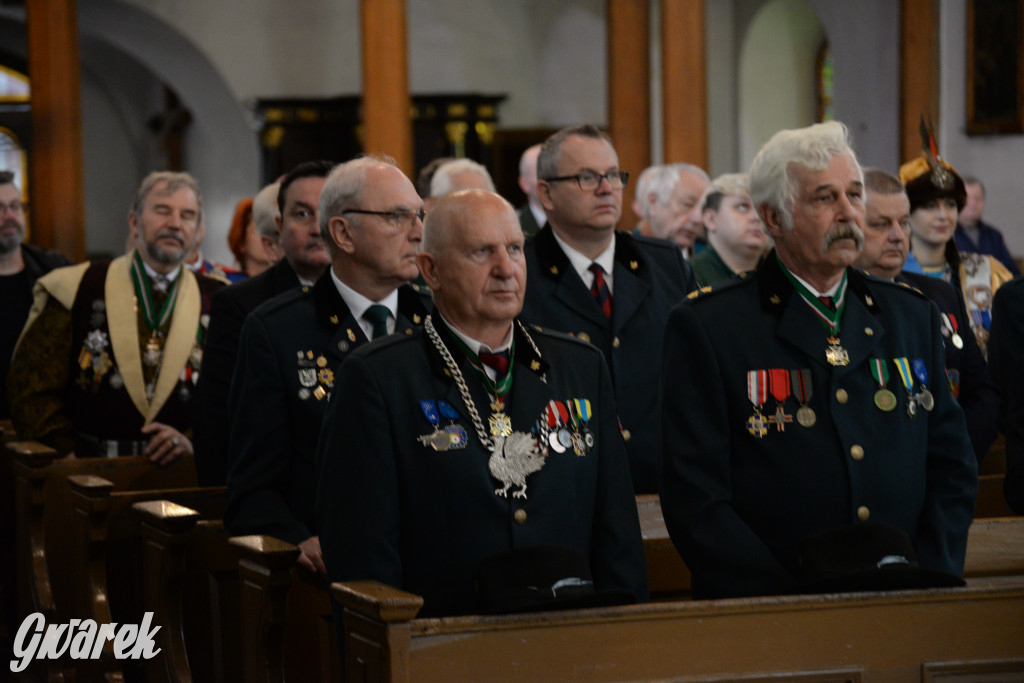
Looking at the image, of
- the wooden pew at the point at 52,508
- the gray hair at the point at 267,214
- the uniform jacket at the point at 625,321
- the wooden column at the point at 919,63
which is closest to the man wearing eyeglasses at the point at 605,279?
the uniform jacket at the point at 625,321

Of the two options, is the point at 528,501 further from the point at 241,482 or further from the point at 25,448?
the point at 25,448

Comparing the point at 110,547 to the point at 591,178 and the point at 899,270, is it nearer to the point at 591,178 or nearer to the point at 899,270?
the point at 591,178

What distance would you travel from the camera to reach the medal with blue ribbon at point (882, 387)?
97.5 inches

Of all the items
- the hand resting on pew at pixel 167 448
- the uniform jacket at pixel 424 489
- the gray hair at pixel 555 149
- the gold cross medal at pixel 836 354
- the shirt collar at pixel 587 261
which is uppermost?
the gray hair at pixel 555 149

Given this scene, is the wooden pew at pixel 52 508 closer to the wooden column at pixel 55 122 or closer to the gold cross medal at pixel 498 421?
the gold cross medal at pixel 498 421

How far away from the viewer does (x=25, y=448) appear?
410 cm

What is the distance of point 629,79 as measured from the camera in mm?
11336

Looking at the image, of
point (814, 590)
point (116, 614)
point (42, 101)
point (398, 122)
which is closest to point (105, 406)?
point (116, 614)

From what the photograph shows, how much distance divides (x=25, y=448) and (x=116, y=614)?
681 millimetres

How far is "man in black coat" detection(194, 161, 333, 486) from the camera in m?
3.55

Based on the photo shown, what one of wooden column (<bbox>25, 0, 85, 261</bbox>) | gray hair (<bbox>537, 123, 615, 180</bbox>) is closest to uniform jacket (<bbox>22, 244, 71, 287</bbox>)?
gray hair (<bbox>537, 123, 615, 180</bbox>)

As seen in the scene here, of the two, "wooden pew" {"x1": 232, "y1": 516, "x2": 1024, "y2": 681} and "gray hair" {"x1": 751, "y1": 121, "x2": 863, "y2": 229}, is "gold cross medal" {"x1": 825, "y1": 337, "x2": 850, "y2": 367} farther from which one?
"wooden pew" {"x1": 232, "y1": 516, "x2": 1024, "y2": 681}

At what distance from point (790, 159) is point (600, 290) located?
3.52 ft

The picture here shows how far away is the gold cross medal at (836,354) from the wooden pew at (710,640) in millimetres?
502
